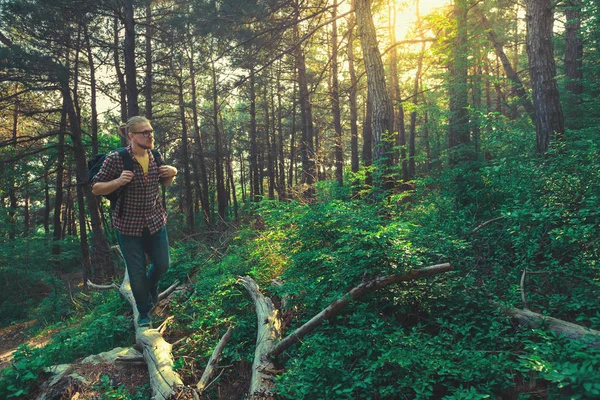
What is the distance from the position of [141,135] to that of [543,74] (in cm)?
729

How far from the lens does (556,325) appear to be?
2.56 m

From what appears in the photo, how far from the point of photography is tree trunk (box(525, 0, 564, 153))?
21.2 ft

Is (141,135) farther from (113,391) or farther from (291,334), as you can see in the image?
(291,334)

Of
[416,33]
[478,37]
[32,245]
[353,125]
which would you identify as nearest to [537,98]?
[416,33]

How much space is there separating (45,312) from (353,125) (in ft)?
48.4

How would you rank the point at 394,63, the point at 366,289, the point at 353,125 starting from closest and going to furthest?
the point at 366,289, the point at 353,125, the point at 394,63

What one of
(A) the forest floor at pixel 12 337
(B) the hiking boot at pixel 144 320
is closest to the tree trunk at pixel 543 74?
(B) the hiking boot at pixel 144 320

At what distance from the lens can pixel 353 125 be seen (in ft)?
57.6

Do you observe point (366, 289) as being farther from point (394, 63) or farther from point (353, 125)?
point (394, 63)

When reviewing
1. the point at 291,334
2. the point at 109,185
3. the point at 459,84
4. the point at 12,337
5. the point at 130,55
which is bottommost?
the point at 12,337

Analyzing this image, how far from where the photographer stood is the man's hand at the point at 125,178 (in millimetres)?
3426

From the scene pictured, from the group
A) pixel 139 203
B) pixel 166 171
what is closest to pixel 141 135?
pixel 166 171

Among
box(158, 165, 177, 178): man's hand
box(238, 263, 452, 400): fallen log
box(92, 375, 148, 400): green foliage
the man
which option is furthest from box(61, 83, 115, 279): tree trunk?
box(238, 263, 452, 400): fallen log

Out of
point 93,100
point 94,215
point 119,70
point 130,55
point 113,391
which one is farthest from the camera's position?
point 93,100
